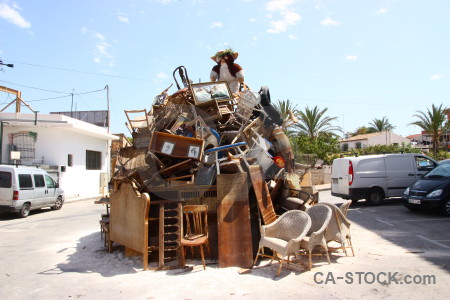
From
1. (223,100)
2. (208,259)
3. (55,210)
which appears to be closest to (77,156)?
(55,210)

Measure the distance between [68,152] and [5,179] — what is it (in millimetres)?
7844

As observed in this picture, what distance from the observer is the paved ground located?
418 cm

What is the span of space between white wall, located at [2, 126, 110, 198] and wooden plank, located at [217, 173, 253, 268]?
15.9 metres

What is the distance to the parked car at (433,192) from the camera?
29.7ft

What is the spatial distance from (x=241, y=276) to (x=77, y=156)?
60.2 ft

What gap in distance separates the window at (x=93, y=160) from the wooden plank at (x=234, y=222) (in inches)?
733

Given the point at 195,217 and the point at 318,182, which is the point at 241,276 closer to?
the point at 195,217

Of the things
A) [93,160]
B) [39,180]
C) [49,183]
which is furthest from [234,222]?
[93,160]

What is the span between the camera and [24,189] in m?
12.3

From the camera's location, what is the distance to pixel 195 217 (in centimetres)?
563

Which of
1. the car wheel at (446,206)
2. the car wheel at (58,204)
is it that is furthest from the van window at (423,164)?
the car wheel at (58,204)

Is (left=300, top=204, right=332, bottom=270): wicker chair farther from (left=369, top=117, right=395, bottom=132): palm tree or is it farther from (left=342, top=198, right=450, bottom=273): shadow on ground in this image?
(left=369, top=117, right=395, bottom=132): palm tree

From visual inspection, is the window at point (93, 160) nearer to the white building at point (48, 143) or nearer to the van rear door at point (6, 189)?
the white building at point (48, 143)

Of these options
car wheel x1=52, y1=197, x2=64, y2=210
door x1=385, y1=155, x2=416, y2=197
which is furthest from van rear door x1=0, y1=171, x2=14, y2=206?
door x1=385, y1=155, x2=416, y2=197
